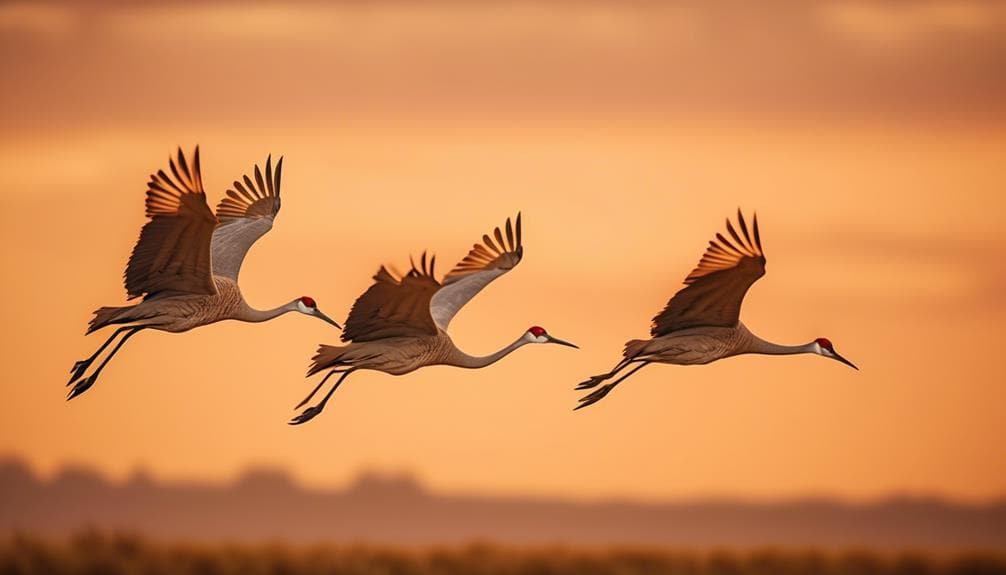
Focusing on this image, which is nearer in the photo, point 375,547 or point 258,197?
point 375,547

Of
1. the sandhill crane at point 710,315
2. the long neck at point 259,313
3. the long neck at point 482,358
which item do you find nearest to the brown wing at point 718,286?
the sandhill crane at point 710,315

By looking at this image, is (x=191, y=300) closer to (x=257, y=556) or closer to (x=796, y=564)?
(x=257, y=556)

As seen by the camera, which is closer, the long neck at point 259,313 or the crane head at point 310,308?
the long neck at point 259,313

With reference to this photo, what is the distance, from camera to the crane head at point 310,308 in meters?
31.1

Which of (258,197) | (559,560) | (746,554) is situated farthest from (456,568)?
(258,197)

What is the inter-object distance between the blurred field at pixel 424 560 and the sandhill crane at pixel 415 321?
7.25ft

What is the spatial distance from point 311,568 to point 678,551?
4607mm

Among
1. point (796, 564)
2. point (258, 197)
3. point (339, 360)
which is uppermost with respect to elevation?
point (258, 197)

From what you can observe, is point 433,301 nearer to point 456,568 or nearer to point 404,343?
point 404,343

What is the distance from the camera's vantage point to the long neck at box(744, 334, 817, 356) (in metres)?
29.9

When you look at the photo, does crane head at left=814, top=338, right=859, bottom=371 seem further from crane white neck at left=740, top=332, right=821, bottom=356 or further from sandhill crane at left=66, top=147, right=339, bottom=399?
sandhill crane at left=66, top=147, right=339, bottom=399

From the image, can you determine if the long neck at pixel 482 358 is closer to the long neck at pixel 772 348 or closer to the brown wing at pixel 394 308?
the brown wing at pixel 394 308

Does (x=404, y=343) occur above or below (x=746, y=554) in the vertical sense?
above

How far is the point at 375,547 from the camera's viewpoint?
93.9 ft
